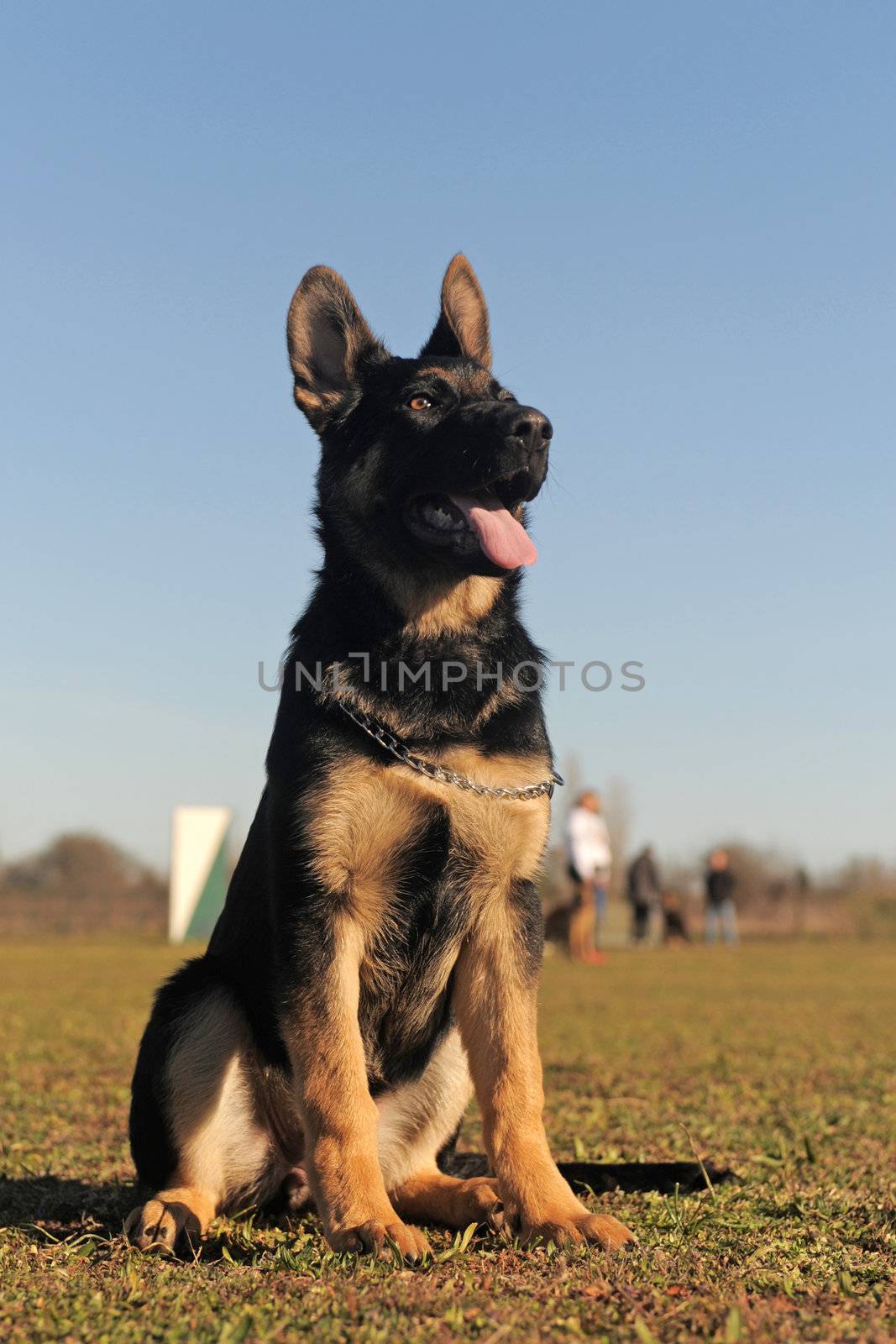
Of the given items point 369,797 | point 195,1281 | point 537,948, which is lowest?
point 195,1281

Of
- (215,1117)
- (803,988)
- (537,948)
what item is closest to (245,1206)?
(215,1117)

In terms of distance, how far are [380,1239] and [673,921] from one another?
28187 mm

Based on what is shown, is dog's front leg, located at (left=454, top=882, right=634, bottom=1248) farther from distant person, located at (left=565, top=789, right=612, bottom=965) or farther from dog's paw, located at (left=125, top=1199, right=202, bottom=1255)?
distant person, located at (left=565, top=789, right=612, bottom=965)

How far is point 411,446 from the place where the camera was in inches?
162

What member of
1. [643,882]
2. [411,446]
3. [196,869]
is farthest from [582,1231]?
[196,869]

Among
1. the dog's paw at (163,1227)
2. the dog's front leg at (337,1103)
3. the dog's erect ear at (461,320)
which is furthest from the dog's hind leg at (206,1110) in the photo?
the dog's erect ear at (461,320)

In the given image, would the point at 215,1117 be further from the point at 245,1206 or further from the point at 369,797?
the point at 369,797

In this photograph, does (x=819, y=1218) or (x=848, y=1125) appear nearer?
(x=819, y=1218)

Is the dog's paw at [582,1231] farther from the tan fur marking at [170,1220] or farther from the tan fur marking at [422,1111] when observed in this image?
the tan fur marking at [170,1220]

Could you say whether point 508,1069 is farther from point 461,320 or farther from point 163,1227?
point 461,320

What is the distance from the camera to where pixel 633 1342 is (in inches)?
91.9

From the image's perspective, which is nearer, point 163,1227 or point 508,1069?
point 163,1227

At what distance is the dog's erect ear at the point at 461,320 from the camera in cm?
482

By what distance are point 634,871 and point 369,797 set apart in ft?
79.4
